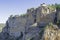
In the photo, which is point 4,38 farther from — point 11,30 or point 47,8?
point 47,8

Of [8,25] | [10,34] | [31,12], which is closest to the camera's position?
[31,12]

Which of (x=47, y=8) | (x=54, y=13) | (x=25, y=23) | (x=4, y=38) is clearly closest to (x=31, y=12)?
(x=25, y=23)

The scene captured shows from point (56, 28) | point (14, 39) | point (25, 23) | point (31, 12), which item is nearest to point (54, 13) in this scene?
point (56, 28)

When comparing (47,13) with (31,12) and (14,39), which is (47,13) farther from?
(14,39)

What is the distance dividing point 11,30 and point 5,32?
5.66 m

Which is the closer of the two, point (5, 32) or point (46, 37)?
point (46, 37)

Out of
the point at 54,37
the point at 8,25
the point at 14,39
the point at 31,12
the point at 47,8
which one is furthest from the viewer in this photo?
the point at 8,25

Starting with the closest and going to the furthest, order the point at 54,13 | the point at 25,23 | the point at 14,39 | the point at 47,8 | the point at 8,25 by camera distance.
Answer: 1. the point at 54,13
2. the point at 47,8
3. the point at 25,23
4. the point at 14,39
5. the point at 8,25

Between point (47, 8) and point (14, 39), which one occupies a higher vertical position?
point (47, 8)

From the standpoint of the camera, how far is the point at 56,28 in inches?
1286

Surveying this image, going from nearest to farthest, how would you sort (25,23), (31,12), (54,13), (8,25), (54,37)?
1. (54,37)
2. (54,13)
3. (31,12)
4. (25,23)
5. (8,25)

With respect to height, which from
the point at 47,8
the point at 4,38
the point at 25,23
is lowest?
the point at 4,38

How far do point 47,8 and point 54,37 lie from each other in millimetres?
14479

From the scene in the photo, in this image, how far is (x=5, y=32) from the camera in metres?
79.9
